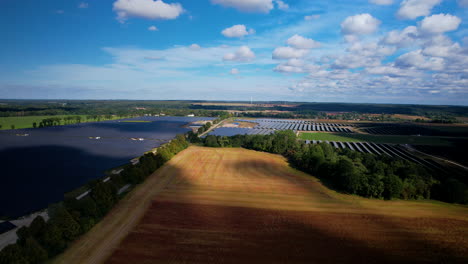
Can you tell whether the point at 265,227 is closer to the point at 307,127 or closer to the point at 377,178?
the point at 377,178

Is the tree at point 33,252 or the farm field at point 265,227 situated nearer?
the tree at point 33,252

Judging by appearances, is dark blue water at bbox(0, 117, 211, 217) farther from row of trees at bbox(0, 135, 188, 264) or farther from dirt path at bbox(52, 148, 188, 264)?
dirt path at bbox(52, 148, 188, 264)

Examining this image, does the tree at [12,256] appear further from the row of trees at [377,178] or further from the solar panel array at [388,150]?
the solar panel array at [388,150]

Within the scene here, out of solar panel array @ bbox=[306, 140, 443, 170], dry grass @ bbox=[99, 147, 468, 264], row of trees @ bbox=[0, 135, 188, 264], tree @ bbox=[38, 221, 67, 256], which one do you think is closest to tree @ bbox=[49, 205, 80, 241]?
row of trees @ bbox=[0, 135, 188, 264]

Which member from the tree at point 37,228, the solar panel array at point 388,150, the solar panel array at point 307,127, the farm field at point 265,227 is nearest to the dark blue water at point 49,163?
the tree at point 37,228

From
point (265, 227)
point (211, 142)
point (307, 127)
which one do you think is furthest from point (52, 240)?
point (307, 127)

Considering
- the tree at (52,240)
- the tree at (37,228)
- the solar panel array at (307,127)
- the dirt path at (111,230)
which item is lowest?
the dirt path at (111,230)
